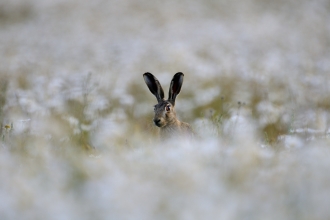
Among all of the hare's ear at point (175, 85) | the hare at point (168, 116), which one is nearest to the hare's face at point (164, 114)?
the hare at point (168, 116)

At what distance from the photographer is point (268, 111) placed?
696 centimetres

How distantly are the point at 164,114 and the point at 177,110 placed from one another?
2.74 metres

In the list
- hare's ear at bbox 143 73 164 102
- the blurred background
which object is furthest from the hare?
the blurred background

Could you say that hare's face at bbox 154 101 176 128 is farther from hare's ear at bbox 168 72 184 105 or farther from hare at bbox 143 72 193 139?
hare's ear at bbox 168 72 184 105

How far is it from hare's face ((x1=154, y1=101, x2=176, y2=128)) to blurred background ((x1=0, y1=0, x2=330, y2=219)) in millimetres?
213

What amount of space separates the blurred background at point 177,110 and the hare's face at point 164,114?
213 mm

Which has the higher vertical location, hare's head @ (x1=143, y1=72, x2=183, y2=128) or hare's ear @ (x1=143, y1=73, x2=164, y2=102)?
hare's ear @ (x1=143, y1=73, x2=164, y2=102)

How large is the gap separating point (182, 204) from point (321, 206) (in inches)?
23.6

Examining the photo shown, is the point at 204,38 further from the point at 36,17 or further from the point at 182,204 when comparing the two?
the point at 182,204

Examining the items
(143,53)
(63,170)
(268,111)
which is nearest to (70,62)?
(143,53)

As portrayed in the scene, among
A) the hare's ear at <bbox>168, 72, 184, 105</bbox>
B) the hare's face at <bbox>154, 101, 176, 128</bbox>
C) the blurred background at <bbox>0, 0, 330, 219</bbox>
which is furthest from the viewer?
the hare's ear at <bbox>168, 72, 184, 105</bbox>

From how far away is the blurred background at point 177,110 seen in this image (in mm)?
2262

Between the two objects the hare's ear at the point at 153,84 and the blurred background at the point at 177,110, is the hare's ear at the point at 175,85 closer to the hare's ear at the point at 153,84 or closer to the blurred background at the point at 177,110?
the hare's ear at the point at 153,84

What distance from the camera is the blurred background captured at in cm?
Answer: 226
